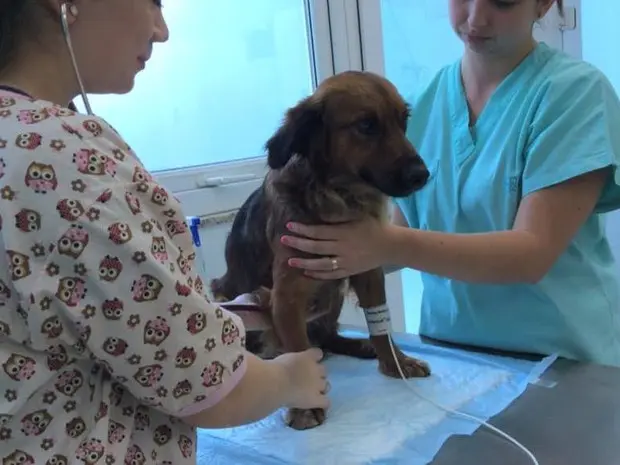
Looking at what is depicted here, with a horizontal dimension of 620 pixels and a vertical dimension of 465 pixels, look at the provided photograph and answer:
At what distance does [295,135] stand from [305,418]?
16.6 inches

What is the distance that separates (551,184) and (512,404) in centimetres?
35

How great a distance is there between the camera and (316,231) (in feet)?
3.39

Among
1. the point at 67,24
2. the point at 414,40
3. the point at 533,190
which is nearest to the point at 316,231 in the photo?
A: the point at 533,190

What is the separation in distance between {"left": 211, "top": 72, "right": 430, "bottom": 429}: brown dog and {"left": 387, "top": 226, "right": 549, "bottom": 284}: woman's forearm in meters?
0.07

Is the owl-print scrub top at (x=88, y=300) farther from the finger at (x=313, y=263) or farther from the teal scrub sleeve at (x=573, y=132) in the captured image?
the teal scrub sleeve at (x=573, y=132)

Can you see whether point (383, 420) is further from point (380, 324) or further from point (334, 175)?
point (334, 175)

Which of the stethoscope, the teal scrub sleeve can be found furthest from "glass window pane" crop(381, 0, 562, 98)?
the stethoscope

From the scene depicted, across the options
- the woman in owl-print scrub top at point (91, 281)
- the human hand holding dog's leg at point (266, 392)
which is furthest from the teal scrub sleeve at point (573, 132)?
the woman in owl-print scrub top at point (91, 281)

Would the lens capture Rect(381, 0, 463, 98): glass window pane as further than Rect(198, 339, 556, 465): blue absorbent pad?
Yes

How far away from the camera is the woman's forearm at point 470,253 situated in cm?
106

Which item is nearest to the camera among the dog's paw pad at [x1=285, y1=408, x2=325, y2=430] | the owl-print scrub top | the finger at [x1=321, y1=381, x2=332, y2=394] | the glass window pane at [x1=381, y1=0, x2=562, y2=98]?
the owl-print scrub top

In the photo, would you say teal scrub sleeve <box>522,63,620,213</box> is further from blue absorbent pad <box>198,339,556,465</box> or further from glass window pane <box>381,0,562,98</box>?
glass window pane <box>381,0,562,98</box>

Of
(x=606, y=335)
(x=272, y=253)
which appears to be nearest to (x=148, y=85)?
(x=272, y=253)

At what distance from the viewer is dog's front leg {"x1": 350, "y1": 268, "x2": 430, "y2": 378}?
3.62 ft
